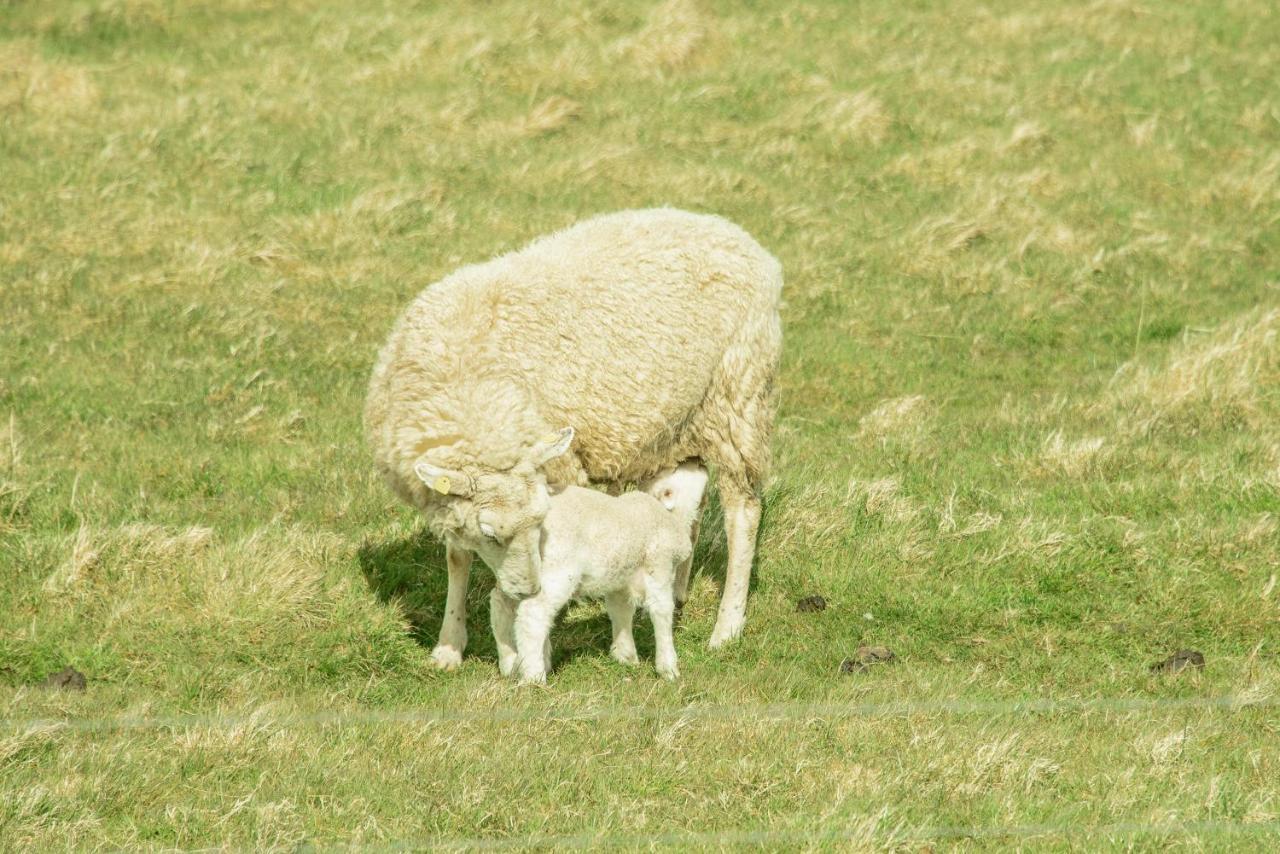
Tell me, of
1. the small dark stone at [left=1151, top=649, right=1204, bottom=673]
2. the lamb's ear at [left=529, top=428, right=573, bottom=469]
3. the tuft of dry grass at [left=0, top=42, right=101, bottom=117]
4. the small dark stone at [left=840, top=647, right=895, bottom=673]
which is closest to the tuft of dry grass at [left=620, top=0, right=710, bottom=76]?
the tuft of dry grass at [left=0, top=42, right=101, bottom=117]

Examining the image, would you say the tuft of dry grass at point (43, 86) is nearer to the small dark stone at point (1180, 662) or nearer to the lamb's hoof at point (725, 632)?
the lamb's hoof at point (725, 632)

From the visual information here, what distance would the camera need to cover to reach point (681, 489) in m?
8.36

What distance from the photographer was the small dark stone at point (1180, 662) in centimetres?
769

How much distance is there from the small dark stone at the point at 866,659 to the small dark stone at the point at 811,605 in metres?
0.61

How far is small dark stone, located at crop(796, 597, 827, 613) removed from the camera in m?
8.47

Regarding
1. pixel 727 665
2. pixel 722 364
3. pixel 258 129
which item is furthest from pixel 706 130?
pixel 727 665

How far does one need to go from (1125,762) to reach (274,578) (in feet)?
13.5

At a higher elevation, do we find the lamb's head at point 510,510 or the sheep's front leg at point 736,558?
the lamb's head at point 510,510

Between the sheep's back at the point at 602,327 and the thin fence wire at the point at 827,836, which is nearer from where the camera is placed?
the thin fence wire at the point at 827,836

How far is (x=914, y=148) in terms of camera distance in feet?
52.5

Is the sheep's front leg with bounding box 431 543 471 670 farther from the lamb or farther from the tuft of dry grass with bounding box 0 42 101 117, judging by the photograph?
the tuft of dry grass with bounding box 0 42 101 117

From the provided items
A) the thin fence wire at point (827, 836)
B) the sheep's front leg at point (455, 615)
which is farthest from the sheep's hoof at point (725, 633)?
the thin fence wire at point (827, 836)

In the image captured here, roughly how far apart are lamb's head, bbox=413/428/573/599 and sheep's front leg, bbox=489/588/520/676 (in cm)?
25

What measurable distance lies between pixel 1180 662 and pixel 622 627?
2.77 metres
